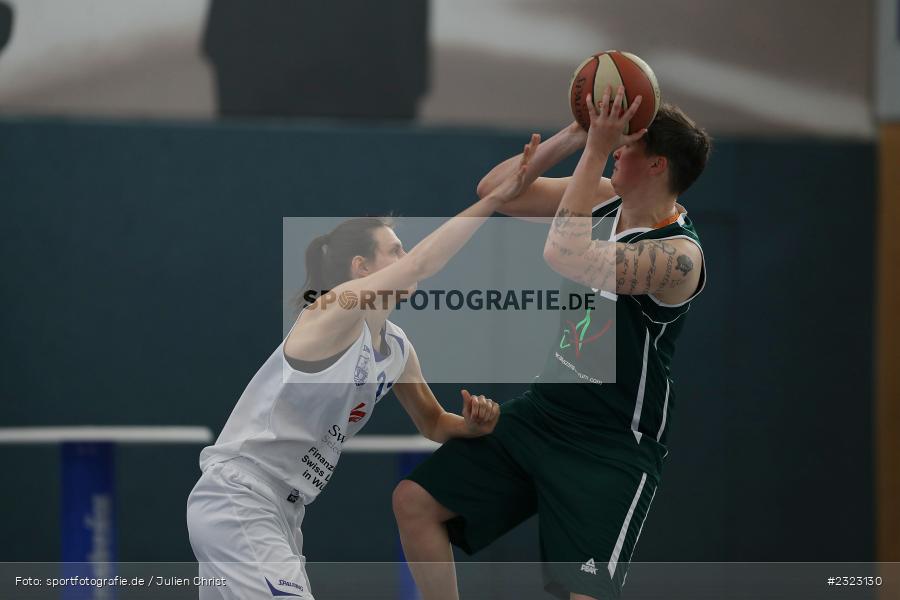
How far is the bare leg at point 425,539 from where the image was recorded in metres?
3.50

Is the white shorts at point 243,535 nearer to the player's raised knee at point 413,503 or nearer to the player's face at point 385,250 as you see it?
the player's raised knee at point 413,503

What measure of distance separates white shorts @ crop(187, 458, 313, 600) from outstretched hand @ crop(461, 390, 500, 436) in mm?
633

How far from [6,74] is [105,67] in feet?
1.73

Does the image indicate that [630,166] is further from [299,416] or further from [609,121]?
[299,416]

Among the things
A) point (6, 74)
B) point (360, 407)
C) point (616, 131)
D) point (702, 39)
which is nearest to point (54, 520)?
point (6, 74)

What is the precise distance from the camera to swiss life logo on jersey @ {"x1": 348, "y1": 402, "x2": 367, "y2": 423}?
3.39m

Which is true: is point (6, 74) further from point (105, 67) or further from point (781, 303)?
point (781, 303)

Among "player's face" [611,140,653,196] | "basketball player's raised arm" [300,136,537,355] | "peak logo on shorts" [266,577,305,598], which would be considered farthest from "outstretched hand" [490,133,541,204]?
"peak logo on shorts" [266,577,305,598]

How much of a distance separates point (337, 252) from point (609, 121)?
3.34ft

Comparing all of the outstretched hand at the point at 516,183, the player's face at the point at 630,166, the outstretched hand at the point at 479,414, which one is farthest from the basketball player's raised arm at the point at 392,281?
the outstretched hand at the point at 479,414

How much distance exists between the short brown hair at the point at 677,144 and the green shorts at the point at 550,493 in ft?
2.96

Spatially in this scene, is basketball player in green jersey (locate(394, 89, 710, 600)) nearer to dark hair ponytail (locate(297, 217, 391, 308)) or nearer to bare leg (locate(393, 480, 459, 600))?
bare leg (locate(393, 480, 459, 600))

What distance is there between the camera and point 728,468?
6.32 metres

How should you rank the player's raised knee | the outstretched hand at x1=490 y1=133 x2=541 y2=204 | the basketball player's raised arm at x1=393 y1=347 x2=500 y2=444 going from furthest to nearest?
the basketball player's raised arm at x1=393 y1=347 x2=500 y2=444, the player's raised knee, the outstretched hand at x1=490 y1=133 x2=541 y2=204
